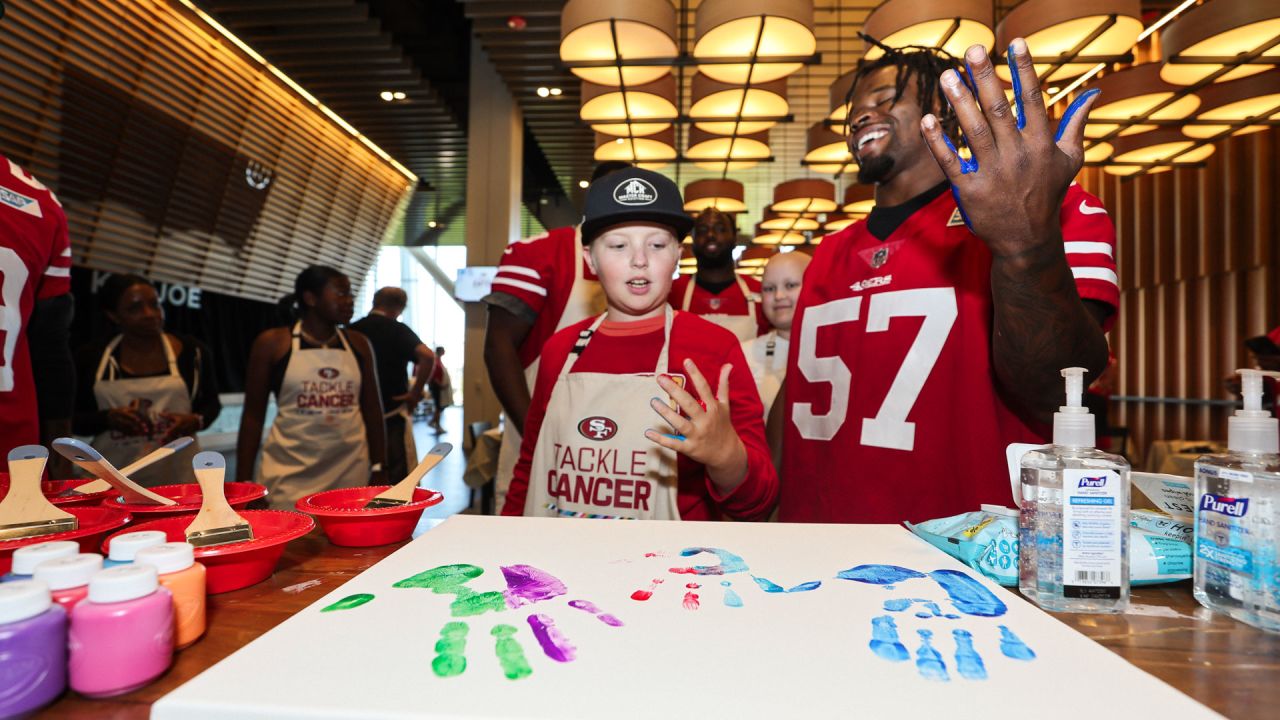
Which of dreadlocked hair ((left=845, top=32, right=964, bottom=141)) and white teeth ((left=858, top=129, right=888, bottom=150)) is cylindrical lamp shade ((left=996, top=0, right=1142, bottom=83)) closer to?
dreadlocked hair ((left=845, top=32, right=964, bottom=141))

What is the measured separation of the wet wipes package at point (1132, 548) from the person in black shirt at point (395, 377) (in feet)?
11.7

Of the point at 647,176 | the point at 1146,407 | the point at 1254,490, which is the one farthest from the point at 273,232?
the point at 1146,407

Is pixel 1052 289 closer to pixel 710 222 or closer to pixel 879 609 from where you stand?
pixel 879 609

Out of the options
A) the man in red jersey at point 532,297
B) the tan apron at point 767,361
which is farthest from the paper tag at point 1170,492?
the man in red jersey at point 532,297

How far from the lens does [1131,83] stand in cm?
464

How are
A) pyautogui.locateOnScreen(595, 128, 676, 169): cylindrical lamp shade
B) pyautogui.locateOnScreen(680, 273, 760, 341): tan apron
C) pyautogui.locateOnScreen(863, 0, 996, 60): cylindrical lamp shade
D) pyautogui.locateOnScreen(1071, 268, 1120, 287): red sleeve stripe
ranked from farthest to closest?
pyautogui.locateOnScreen(595, 128, 676, 169): cylindrical lamp shade
pyautogui.locateOnScreen(863, 0, 996, 60): cylindrical lamp shade
pyautogui.locateOnScreen(680, 273, 760, 341): tan apron
pyautogui.locateOnScreen(1071, 268, 1120, 287): red sleeve stripe

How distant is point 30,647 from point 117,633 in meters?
0.05

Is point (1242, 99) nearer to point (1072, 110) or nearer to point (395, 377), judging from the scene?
point (1072, 110)

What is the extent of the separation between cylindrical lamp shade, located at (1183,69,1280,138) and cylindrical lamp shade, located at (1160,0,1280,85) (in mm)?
228

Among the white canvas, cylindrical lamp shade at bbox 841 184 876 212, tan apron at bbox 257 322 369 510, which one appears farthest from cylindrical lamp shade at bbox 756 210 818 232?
the white canvas

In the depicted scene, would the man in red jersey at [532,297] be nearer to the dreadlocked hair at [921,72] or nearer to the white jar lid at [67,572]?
the dreadlocked hair at [921,72]

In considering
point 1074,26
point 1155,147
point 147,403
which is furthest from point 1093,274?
point 1155,147

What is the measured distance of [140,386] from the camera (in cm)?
313

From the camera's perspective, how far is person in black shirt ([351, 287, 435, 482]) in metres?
3.96
